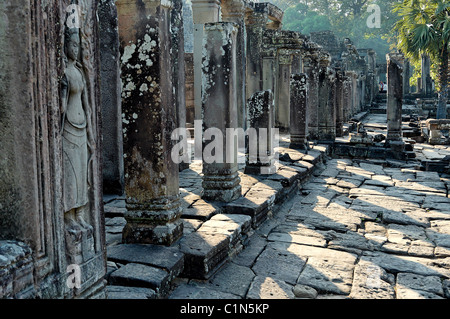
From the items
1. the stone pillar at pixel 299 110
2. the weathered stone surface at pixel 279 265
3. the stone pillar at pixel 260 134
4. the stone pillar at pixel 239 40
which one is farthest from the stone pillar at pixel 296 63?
the weathered stone surface at pixel 279 265

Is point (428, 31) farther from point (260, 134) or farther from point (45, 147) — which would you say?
point (45, 147)

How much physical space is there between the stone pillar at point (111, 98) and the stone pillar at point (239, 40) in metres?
4.52

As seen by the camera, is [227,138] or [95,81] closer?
[95,81]

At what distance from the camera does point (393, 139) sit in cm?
1212

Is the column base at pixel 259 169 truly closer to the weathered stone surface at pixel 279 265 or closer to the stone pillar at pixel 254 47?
the weathered stone surface at pixel 279 265

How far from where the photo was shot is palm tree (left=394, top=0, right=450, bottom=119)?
19000mm

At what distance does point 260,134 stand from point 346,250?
2859 mm

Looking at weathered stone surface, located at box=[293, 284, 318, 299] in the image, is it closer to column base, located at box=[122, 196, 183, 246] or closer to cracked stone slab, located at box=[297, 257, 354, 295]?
cracked stone slab, located at box=[297, 257, 354, 295]

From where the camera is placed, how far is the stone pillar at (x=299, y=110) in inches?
401

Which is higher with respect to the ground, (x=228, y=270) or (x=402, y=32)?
(x=402, y=32)

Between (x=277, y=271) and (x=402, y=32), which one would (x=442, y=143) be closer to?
(x=402, y=32)

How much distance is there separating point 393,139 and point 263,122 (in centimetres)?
634

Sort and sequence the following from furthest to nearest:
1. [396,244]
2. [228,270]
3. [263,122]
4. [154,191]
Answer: [263,122], [396,244], [228,270], [154,191]
